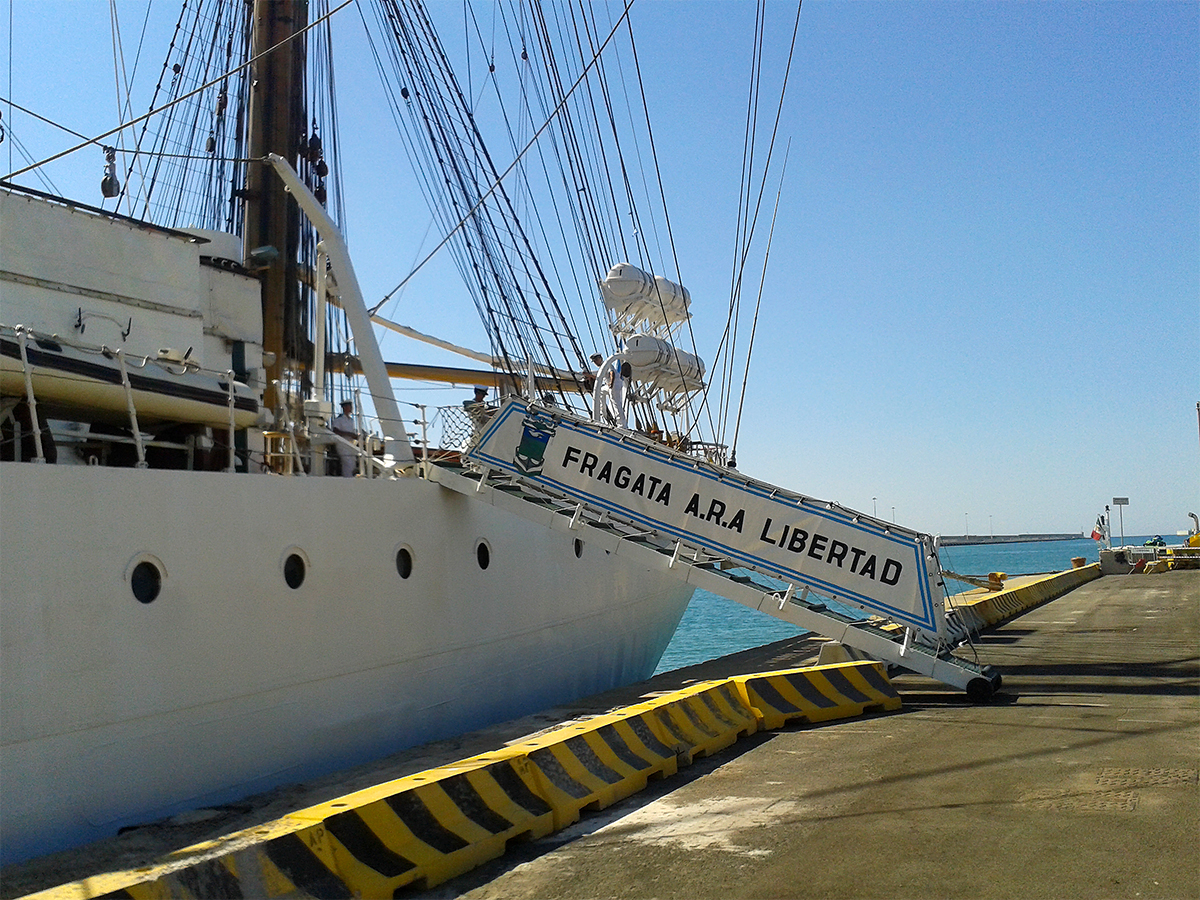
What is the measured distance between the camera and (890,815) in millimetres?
6738

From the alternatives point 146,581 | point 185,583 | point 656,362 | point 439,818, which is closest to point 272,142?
point 656,362

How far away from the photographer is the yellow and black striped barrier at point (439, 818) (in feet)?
17.1

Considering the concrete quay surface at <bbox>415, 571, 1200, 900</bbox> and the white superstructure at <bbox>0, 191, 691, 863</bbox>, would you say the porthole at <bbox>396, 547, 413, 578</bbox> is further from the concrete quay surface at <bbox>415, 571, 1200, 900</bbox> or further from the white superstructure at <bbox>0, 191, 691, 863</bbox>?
the concrete quay surface at <bbox>415, 571, 1200, 900</bbox>

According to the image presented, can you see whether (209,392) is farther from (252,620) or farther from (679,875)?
(679,875)

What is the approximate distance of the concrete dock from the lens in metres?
5.52

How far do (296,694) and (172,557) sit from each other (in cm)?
201

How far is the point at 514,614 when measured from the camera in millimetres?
14055

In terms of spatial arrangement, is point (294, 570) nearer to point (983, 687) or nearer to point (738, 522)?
point (738, 522)

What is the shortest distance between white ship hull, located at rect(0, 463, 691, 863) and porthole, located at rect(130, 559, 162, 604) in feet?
0.22

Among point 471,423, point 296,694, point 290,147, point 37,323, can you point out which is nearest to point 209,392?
point 37,323

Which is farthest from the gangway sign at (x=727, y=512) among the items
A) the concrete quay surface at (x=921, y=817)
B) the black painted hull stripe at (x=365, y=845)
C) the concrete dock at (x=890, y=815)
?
the black painted hull stripe at (x=365, y=845)

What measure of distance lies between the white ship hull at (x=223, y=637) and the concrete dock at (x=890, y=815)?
557mm

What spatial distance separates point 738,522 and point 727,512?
0.20m

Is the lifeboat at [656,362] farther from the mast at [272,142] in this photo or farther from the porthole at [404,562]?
the porthole at [404,562]
